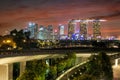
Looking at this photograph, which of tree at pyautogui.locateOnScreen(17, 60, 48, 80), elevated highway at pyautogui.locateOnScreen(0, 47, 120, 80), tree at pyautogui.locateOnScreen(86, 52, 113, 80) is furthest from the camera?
elevated highway at pyautogui.locateOnScreen(0, 47, 120, 80)

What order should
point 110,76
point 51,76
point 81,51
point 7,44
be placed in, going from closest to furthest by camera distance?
point 110,76 → point 51,76 → point 81,51 → point 7,44

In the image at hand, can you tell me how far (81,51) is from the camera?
293 feet

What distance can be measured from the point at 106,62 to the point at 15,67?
3226 cm

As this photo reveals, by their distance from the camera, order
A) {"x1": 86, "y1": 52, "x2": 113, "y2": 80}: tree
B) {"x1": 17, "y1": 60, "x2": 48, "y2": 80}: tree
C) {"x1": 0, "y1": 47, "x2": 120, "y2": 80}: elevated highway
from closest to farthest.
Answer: {"x1": 17, "y1": 60, "x2": 48, "y2": 80}: tree
{"x1": 86, "y1": 52, "x2": 113, "y2": 80}: tree
{"x1": 0, "y1": 47, "x2": 120, "y2": 80}: elevated highway

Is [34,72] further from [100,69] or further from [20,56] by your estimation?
[20,56]

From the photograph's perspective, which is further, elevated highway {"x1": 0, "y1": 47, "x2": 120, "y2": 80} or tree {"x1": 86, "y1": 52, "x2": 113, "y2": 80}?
elevated highway {"x1": 0, "y1": 47, "x2": 120, "y2": 80}

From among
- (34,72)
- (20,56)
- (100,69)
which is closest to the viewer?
(34,72)

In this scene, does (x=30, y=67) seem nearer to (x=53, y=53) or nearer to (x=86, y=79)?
(x=86, y=79)

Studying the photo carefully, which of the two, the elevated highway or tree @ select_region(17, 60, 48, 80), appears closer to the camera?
tree @ select_region(17, 60, 48, 80)

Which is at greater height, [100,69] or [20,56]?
[20,56]

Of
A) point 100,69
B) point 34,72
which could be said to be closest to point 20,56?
point 100,69

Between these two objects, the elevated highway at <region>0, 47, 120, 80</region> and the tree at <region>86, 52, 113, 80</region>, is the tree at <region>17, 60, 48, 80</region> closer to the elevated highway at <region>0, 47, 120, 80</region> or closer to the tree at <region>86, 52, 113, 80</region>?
the elevated highway at <region>0, 47, 120, 80</region>

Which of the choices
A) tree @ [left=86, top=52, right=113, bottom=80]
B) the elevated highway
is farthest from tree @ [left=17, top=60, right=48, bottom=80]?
tree @ [left=86, top=52, right=113, bottom=80]

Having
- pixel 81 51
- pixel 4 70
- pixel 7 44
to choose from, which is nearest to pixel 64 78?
pixel 4 70
